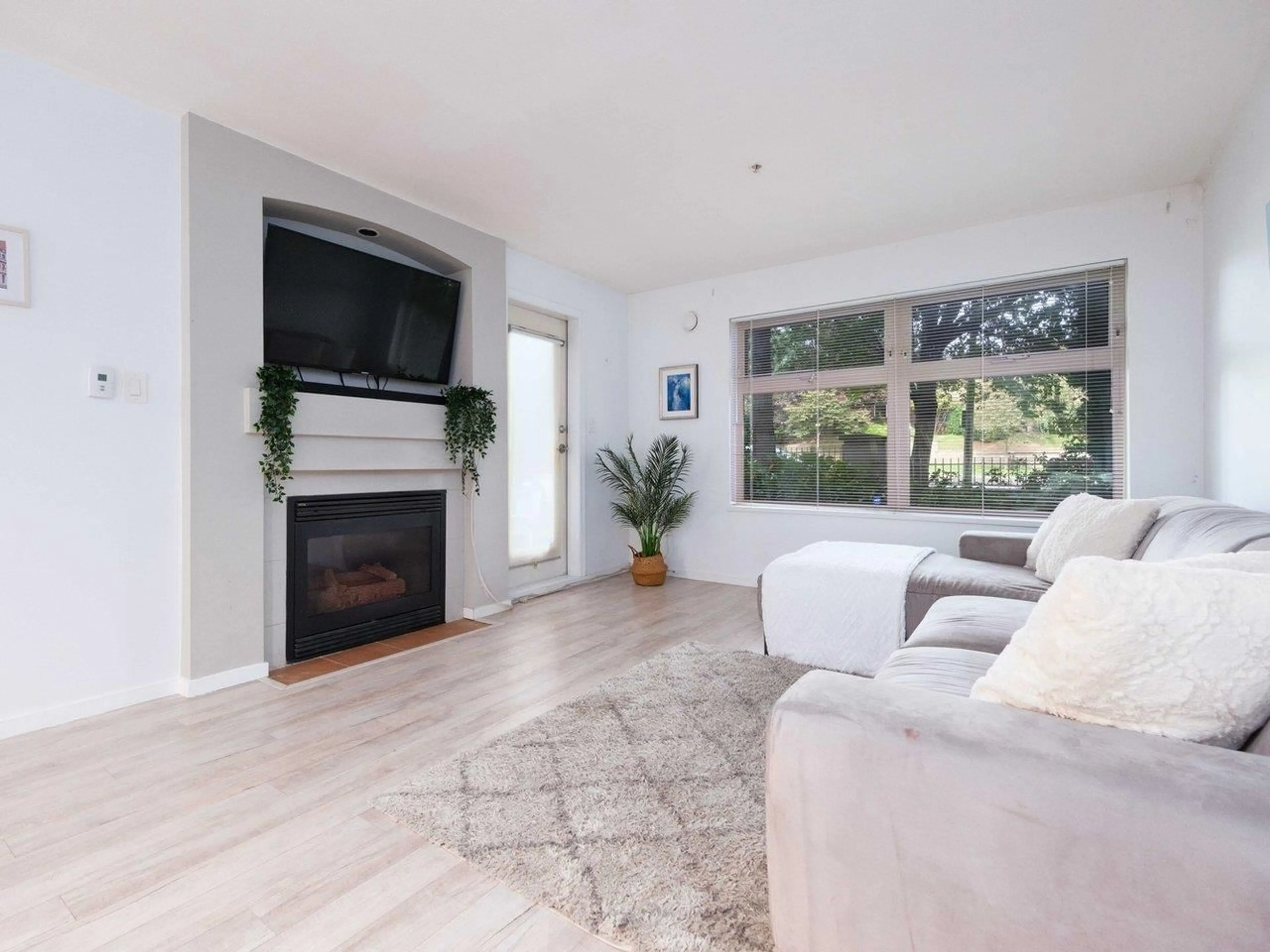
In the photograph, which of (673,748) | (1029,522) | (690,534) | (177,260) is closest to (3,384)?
(177,260)

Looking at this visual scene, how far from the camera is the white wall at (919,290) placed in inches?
132

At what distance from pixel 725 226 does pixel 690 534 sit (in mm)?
2442

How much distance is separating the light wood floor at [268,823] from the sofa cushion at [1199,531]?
1785 mm

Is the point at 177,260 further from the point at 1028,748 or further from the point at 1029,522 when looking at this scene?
the point at 1029,522

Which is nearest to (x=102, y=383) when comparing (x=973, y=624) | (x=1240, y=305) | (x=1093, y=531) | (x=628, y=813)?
(x=628, y=813)

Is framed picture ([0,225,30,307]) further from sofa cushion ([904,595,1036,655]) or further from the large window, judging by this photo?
the large window

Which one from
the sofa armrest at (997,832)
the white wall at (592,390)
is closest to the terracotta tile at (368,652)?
the white wall at (592,390)

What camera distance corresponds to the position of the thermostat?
2.39m

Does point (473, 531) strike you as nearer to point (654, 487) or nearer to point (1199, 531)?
point (654, 487)

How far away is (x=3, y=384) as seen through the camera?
2195 millimetres

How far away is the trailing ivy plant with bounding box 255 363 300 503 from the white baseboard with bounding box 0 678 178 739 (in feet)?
2.96

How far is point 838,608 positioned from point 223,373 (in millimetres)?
→ 2980

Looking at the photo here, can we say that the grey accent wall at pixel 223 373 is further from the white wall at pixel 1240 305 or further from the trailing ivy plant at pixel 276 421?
the white wall at pixel 1240 305

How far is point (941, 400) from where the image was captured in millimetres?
4086
